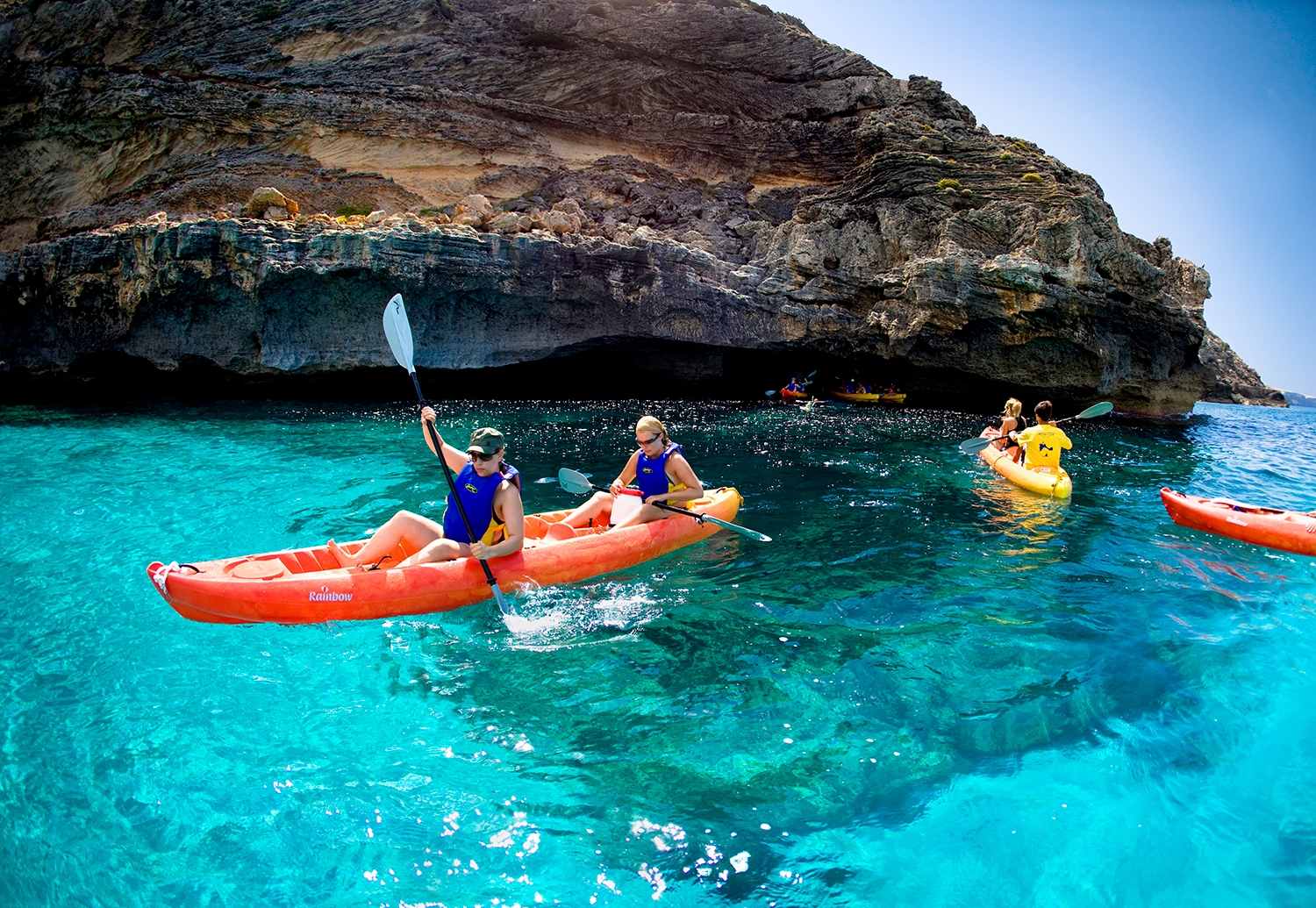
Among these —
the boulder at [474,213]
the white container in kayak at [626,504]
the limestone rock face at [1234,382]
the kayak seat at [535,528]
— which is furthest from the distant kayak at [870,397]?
the limestone rock face at [1234,382]

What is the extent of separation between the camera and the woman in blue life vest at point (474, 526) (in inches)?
223

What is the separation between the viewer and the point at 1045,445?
10422mm

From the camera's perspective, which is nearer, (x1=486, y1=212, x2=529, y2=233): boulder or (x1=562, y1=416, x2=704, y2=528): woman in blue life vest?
(x1=562, y1=416, x2=704, y2=528): woman in blue life vest

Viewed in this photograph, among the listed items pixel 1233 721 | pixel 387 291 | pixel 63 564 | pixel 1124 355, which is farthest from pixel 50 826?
pixel 1124 355

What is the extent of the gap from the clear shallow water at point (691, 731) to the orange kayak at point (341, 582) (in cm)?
16

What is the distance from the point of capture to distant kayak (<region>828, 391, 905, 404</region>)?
22719 millimetres

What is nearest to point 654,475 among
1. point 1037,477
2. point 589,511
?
point 589,511

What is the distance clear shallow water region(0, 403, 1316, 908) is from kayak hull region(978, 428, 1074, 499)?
1914 mm

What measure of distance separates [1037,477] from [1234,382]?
173ft

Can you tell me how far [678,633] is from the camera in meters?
5.37

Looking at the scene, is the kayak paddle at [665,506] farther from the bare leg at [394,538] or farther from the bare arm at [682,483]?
the bare leg at [394,538]

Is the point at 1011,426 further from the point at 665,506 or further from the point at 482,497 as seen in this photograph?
the point at 482,497

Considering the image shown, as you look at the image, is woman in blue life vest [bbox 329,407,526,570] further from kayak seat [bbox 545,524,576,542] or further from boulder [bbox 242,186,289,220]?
boulder [bbox 242,186,289,220]

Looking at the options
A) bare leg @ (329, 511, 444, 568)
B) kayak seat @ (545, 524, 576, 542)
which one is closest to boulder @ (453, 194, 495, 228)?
kayak seat @ (545, 524, 576, 542)
